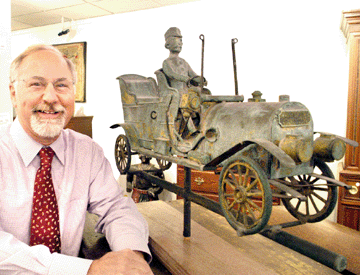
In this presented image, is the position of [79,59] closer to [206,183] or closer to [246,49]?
[246,49]

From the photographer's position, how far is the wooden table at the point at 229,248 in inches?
71.3

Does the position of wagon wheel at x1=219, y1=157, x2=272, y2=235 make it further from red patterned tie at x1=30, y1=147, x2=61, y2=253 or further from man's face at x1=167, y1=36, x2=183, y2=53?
man's face at x1=167, y1=36, x2=183, y2=53

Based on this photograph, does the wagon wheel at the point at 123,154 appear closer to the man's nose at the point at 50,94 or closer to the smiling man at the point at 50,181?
the smiling man at the point at 50,181

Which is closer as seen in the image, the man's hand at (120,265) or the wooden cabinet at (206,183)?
the man's hand at (120,265)

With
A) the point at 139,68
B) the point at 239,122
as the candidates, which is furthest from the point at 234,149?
the point at 139,68

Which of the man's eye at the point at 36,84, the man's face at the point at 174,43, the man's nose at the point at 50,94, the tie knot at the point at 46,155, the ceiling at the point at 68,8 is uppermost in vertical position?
the ceiling at the point at 68,8

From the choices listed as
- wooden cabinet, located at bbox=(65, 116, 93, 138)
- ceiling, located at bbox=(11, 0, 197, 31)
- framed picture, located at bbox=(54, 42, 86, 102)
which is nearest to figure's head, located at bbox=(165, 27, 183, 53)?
ceiling, located at bbox=(11, 0, 197, 31)

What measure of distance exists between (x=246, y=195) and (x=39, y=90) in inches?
42.4

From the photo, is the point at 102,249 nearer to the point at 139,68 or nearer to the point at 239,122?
the point at 239,122

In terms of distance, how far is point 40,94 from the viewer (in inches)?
60.6

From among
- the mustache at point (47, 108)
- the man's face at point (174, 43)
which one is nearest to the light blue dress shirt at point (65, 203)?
the mustache at point (47, 108)

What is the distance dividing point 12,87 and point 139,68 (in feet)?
13.0

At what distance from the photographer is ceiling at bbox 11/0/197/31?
16.7ft

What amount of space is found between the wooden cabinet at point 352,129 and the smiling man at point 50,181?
2352 mm
